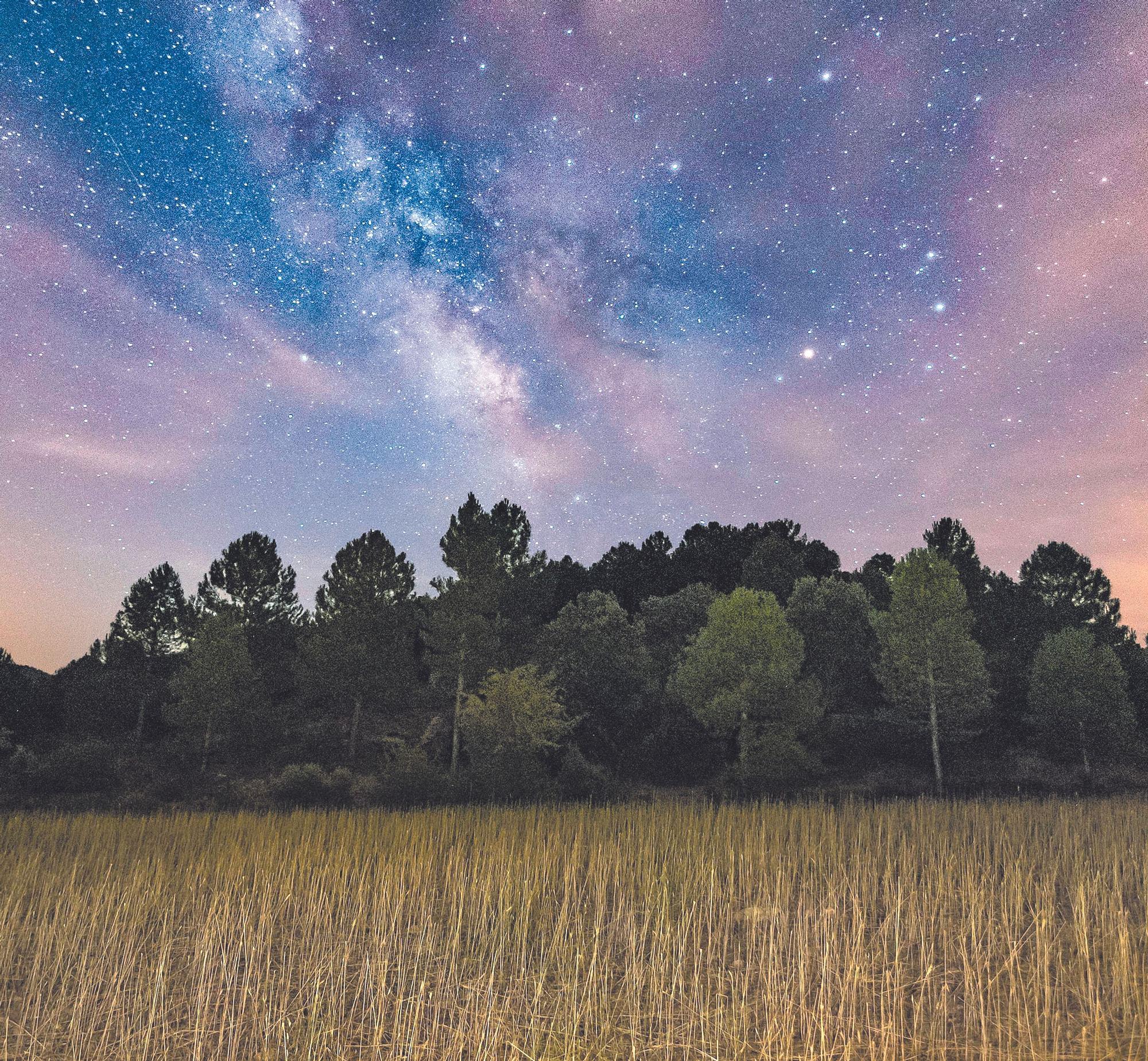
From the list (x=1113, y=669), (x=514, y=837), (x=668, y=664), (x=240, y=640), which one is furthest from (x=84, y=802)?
(x=1113, y=669)

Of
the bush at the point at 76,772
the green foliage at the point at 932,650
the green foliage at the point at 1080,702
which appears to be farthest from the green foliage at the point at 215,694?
the green foliage at the point at 1080,702

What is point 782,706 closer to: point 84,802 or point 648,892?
point 648,892

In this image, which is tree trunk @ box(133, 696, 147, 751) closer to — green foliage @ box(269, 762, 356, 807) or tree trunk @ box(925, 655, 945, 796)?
green foliage @ box(269, 762, 356, 807)

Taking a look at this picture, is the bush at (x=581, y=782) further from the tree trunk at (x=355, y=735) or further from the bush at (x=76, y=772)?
the bush at (x=76, y=772)

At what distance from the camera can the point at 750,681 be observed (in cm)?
2722

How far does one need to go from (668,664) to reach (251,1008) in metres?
39.1

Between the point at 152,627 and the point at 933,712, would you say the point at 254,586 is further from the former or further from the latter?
the point at 933,712

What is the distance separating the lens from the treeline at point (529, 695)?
26797 mm

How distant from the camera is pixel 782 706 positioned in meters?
27.4

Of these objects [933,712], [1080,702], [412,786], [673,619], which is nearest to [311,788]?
[412,786]

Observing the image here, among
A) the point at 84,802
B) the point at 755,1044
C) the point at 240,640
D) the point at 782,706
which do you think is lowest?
the point at 84,802

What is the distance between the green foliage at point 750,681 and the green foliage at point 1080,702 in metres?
12.6

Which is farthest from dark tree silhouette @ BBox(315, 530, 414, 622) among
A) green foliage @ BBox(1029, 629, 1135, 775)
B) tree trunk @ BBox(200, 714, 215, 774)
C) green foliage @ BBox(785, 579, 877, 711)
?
green foliage @ BBox(1029, 629, 1135, 775)

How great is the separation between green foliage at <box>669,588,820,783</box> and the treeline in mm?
104
